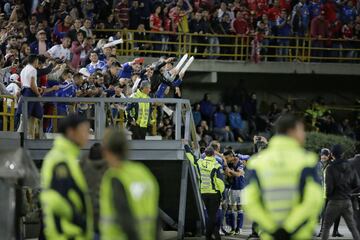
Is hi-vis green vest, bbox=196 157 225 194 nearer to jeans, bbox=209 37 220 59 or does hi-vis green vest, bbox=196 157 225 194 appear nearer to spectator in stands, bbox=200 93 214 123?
spectator in stands, bbox=200 93 214 123

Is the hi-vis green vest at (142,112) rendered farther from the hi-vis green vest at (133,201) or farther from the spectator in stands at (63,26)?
the hi-vis green vest at (133,201)

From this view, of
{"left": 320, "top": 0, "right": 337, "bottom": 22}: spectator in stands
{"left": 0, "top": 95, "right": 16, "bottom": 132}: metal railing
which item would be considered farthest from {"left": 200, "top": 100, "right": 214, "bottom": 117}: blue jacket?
{"left": 0, "top": 95, "right": 16, "bottom": 132}: metal railing

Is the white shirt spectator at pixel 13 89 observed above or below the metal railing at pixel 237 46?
below

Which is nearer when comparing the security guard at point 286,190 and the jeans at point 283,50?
the security guard at point 286,190

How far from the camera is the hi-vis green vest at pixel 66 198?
9.62 metres

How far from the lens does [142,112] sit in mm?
19547

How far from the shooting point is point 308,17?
33.0 meters

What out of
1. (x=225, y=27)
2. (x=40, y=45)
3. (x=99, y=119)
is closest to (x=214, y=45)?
(x=225, y=27)

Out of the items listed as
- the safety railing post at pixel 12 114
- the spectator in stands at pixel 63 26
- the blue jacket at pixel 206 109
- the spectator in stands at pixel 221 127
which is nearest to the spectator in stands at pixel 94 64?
the safety railing post at pixel 12 114

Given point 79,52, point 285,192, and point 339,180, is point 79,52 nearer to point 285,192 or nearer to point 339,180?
point 339,180

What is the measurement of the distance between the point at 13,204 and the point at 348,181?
5.66m

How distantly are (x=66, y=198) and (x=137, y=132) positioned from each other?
10.0 m

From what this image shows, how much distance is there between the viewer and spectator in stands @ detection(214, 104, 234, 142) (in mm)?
31172

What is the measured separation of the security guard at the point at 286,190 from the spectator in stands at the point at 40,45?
14.6 metres
